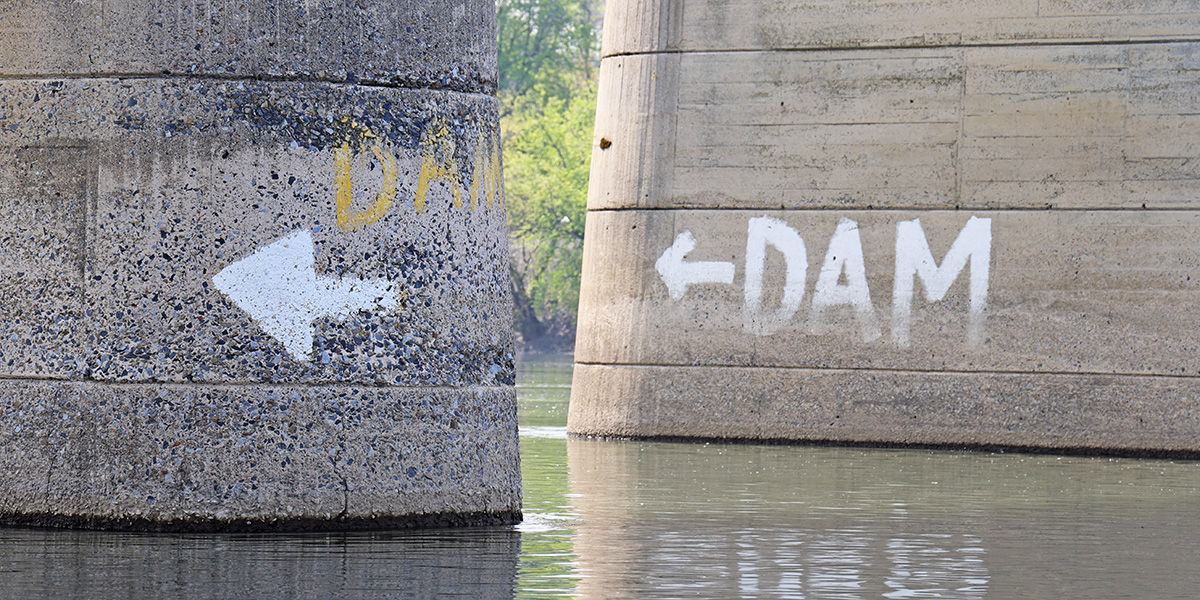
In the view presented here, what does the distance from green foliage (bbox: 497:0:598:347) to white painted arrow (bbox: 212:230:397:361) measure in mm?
45438

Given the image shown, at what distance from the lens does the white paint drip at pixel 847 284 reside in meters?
16.5

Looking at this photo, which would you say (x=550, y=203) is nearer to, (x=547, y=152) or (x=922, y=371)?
(x=547, y=152)

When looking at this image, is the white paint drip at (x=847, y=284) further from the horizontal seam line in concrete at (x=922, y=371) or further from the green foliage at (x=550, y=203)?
the green foliage at (x=550, y=203)

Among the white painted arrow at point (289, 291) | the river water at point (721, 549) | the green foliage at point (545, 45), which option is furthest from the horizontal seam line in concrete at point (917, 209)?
the green foliage at point (545, 45)

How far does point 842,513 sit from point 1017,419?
5.59 m

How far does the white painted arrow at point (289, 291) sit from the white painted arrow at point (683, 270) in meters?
7.97

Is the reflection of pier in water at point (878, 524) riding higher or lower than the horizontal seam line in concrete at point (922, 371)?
lower

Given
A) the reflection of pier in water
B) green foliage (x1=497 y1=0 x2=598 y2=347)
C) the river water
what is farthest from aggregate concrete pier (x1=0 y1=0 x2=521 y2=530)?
green foliage (x1=497 y1=0 x2=598 y2=347)

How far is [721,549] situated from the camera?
8.86 m

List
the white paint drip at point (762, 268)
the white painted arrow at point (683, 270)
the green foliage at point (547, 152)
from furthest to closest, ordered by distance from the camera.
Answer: the green foliage at point (547, 152), the white painted arrow at point (683, 270), the white paint drip at point (762, 268)

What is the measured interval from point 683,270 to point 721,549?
829cm

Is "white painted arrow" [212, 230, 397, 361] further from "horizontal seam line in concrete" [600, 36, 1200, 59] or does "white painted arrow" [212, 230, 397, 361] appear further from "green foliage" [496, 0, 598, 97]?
"green foliage" [496, 0, 598, 97]

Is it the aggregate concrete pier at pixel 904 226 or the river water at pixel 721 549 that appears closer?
the river water at pixel 721 549

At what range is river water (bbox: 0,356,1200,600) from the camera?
7.48m
